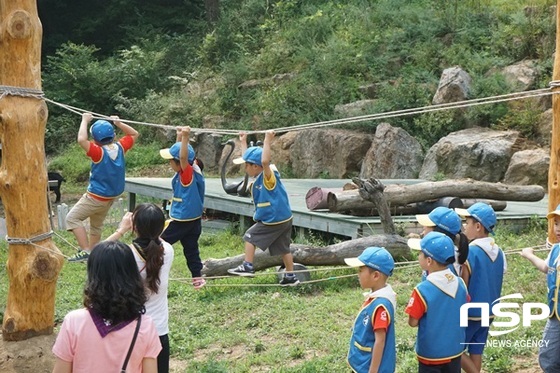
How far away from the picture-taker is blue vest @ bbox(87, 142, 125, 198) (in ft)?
26.7

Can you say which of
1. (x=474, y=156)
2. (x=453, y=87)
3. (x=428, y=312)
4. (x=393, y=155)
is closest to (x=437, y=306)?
(x=428, y=312)

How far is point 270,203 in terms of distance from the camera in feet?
26.6

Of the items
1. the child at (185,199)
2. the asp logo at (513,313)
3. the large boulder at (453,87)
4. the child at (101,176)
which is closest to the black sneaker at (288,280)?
the child at (185,199)

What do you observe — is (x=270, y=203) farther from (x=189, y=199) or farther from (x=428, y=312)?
(x=428, y=312)

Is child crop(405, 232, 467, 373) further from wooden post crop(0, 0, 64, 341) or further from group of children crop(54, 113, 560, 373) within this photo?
wooden post crop(0, 0, 64, 341)

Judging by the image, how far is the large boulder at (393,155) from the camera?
16500 mm

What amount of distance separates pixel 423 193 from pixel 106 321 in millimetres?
7885

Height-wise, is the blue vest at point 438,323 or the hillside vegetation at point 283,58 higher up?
the hillside vegetation at point 283,58

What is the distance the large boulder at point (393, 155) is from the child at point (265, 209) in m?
8.37

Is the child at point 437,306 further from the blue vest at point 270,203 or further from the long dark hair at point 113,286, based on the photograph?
the blue vest at point 270,203

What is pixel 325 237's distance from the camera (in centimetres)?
1162

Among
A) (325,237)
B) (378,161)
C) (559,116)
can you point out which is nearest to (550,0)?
(378,161)

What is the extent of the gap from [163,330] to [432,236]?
1.68 m

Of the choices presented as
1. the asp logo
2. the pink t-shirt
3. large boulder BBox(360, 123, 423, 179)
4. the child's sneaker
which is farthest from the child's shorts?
large boulder BBox(360, 123, 423, 179)
